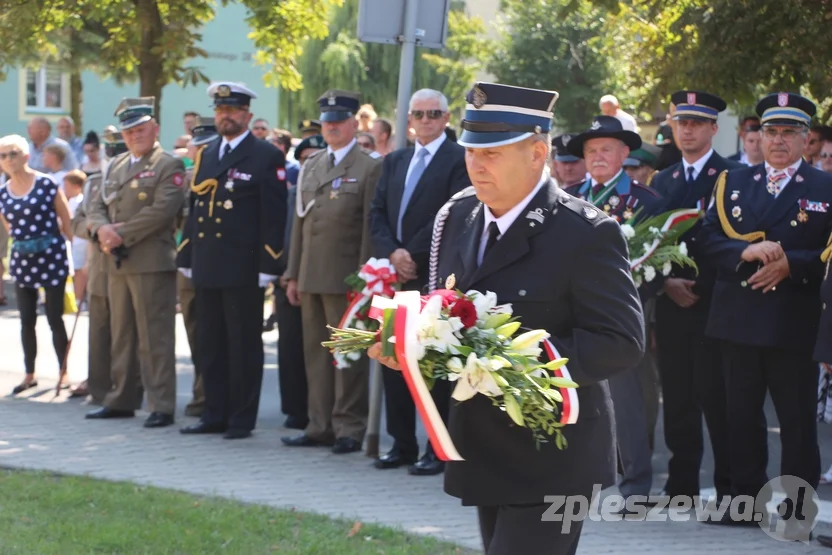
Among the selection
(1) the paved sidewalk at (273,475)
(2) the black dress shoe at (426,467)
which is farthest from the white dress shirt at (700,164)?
(2) the black dress shoe at (426,467)

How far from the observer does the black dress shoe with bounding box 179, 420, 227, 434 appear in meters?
9.16

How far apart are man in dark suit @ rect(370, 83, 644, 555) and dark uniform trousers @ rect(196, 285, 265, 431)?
525 cm

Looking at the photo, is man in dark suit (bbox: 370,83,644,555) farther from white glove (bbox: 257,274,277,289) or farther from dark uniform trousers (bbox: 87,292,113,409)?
dark uniform trousers (bbox: 87,292,113,409)

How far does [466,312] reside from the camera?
3654mm

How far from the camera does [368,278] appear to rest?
7.71 meters

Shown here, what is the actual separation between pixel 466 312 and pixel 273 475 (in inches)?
177

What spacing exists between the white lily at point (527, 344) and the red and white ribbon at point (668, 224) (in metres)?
3.20

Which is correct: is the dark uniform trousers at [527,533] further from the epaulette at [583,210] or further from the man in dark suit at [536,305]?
the epaulette at [583,210]

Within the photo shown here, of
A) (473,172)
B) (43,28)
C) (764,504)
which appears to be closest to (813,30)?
(764,504)

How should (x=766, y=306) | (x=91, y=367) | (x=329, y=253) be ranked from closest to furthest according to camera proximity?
(x=766, y=306) < (x=329, y=253) < (x=91, y=367)

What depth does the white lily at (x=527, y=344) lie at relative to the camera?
11.9 ft

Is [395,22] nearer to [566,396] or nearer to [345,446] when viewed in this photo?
[345,446]

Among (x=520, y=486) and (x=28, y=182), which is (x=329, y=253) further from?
(x=520, y=486)

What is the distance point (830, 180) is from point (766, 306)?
76cm
